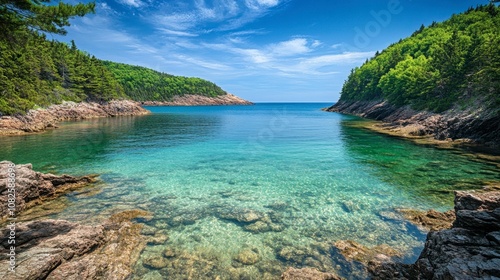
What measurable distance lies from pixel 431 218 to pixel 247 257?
1066cm

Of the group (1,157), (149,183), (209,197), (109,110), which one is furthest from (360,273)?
(109,110)

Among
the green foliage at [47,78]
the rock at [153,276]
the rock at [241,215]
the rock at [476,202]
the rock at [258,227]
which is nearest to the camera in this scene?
the rock at [153,276]

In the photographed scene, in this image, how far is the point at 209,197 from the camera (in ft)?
55.8

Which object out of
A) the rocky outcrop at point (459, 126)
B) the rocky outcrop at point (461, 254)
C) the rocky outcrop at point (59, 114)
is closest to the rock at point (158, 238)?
the rocky outcrop at point (461, 254)

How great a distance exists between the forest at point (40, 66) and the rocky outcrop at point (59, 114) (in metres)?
1.87

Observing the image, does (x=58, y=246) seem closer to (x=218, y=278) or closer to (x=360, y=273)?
(x=218, y=278)

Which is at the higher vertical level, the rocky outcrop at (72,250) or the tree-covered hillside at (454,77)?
the tree-covered hillside at (454,77)

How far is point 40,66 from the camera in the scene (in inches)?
2884

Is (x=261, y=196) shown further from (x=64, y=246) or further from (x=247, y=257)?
(x=64, y=246)

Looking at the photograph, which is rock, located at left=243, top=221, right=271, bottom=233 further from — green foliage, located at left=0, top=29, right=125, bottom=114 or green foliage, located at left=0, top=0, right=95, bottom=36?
green foliage, located at left=0, top=29, right=125, bottom=114

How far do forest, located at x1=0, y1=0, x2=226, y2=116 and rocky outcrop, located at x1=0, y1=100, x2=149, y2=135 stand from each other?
→ 187 cm

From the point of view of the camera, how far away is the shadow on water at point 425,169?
17.9 meters

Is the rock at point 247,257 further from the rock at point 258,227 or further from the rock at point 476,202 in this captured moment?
the rock at point 476,202

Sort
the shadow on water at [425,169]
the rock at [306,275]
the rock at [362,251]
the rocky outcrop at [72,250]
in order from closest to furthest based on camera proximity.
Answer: the rocky outcrop at [72,250], the rock at [306,275], the rock at [362,251], the shadow on water at [425,169]
